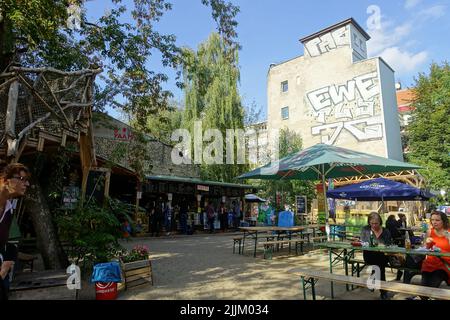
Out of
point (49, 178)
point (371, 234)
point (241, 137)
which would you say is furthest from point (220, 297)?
point (241, 137)

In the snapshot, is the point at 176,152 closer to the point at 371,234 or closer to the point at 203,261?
the point at 203,261

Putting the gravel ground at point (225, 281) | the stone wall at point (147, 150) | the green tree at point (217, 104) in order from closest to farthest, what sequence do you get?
the gravel ground at point (225, 281) → the stone wall at point (147, 150) → the green tree at point (217, 104)

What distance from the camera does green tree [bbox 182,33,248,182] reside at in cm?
2167

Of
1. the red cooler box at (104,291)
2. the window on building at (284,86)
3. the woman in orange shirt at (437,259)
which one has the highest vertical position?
the window on building at (284,86)

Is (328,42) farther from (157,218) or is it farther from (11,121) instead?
(11,121)

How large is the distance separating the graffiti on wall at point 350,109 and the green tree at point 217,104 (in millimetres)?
10109

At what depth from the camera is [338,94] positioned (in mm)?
28984

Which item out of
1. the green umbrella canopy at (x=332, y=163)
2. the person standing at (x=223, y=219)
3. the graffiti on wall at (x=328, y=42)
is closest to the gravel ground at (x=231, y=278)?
the green umbrella canopy at (x=332, y=163)

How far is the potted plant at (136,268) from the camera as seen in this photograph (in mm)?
5621

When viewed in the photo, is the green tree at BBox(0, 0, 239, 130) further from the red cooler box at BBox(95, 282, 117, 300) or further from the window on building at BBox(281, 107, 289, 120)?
the window on building at BBox(281, 107, 289, 120)

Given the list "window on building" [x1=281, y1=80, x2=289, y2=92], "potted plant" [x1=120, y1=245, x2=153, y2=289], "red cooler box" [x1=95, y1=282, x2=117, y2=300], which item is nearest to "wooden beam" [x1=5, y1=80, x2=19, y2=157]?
"red cooler box" [x1=95, y1=282, x2=117, y2=300]

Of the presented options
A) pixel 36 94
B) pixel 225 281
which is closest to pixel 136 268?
pixel 225 281

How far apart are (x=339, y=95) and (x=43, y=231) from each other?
1068 inches

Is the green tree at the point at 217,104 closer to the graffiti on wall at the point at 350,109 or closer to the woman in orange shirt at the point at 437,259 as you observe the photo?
the graffiti on wall at the point at 350,109
